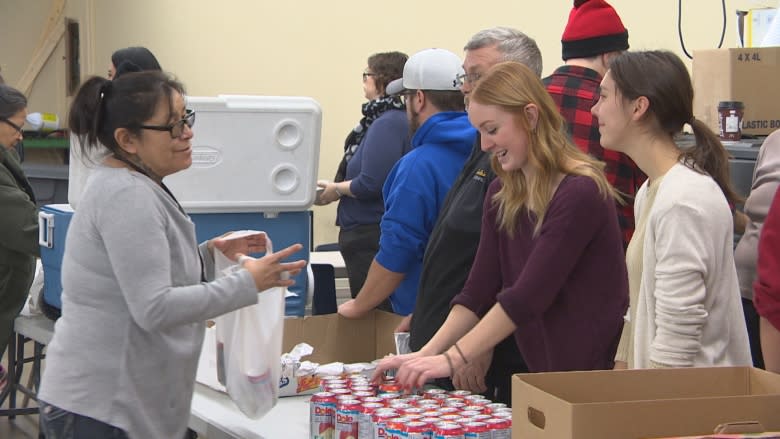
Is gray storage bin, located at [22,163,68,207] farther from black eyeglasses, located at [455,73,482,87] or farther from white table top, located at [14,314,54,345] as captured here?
black eyeglasses, located at [455,73,482,87]

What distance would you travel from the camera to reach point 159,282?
1.86 meters

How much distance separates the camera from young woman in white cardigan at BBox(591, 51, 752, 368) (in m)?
1.85

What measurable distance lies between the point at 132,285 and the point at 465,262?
86 centimetres

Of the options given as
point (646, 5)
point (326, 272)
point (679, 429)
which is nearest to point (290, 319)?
point (326, 272)

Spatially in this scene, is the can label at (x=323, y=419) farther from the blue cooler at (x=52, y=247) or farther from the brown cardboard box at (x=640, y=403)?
the blue cooler at (x=52, y=247)

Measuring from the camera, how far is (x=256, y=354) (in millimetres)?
2119

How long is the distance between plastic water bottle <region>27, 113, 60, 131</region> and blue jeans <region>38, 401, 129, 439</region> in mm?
7842

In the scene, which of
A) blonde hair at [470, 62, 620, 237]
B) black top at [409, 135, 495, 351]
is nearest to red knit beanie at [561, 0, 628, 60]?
black top at [409, 135, 495, 351]

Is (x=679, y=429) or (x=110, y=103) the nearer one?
(x=679, y=429)

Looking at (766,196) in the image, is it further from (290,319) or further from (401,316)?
(290,319)

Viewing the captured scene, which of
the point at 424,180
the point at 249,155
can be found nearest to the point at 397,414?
the point at 424,180

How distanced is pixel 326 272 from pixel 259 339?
5.25ft

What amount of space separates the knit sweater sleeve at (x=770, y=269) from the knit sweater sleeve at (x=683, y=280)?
0.30 ft

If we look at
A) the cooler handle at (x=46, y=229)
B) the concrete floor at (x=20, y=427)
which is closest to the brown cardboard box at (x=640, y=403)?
the cooler handle at (x=46, y=229)
